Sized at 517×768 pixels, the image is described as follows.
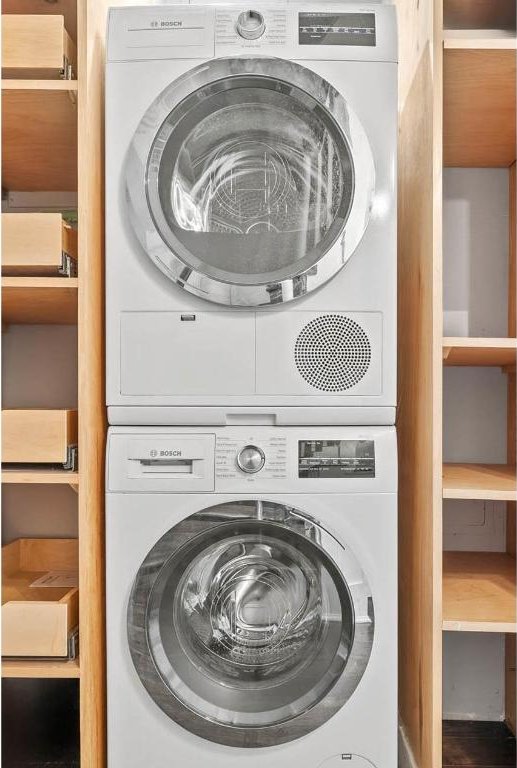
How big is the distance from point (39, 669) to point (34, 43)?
1.41 metres

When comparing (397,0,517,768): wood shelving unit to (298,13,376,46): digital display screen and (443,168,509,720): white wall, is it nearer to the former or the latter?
(443,168,509,720): white wall

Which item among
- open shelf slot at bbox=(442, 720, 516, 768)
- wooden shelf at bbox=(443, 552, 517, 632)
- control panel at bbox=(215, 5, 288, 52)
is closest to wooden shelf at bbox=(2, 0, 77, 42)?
control panel at bbox=(215, 5, 288, 52)

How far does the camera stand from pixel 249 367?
5.07ft

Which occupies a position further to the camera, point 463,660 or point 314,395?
point 463,660

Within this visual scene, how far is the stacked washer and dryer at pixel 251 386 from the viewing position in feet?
4.93

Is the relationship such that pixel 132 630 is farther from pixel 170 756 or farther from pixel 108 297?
pixel 108 297

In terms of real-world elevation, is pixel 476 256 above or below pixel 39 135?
below

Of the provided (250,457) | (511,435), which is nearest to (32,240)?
(250,457)

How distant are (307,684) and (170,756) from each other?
35 cm

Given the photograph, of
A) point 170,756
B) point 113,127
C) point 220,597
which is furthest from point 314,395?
point 170,756

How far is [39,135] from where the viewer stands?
1709 millimetres

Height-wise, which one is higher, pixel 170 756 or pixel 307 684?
pixel 307 684

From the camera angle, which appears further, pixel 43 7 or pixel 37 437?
pixel 43 7

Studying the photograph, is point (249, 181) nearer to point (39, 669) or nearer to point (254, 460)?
point (254, 460)
